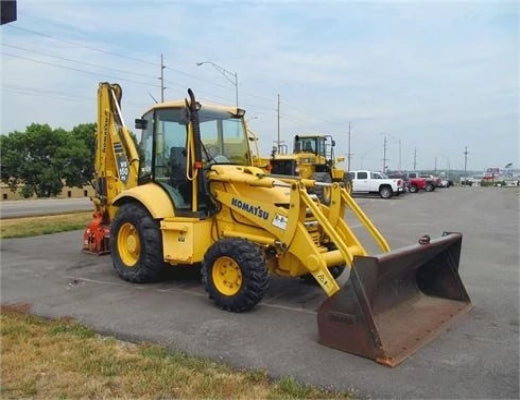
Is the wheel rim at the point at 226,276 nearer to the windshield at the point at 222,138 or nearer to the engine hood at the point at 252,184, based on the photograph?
the engine hood at the point at 252,184

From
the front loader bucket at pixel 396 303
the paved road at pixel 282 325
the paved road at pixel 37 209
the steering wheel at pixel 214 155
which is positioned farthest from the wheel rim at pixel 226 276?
the paved road at pixel 37 209

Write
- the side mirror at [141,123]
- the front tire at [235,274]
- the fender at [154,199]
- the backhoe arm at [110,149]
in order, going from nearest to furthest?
the front tire at [235,274] < the fender at [154,199] < the side mirror at [141,123] < the backhoe arm at [110,149]

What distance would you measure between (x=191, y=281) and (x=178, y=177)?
1640mm

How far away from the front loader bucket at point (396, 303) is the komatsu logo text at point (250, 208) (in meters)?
1.75

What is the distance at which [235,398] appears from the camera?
418 centimetres

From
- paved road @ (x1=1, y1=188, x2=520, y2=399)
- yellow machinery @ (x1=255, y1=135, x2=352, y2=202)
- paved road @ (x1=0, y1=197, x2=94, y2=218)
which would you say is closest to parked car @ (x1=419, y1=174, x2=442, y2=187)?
yellow machinery @ (x1=255, y1=135, x2=352, y2=202)

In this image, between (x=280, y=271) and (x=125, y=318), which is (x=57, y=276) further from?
(x=280, y=271)

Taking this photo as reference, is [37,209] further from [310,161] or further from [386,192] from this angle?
[386,192]

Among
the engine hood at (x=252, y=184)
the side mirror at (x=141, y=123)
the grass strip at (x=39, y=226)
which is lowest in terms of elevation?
the grass strip at (x=39, y=226)

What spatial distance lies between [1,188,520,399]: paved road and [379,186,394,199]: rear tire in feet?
84.1

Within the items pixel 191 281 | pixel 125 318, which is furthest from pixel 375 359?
pixel 191 281

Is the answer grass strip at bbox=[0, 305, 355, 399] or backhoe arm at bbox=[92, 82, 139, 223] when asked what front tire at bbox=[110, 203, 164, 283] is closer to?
backhoe arm at bbox=[92, 82, 139, 223]

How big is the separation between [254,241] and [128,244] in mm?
2344

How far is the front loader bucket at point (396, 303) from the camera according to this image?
5.07 metres
